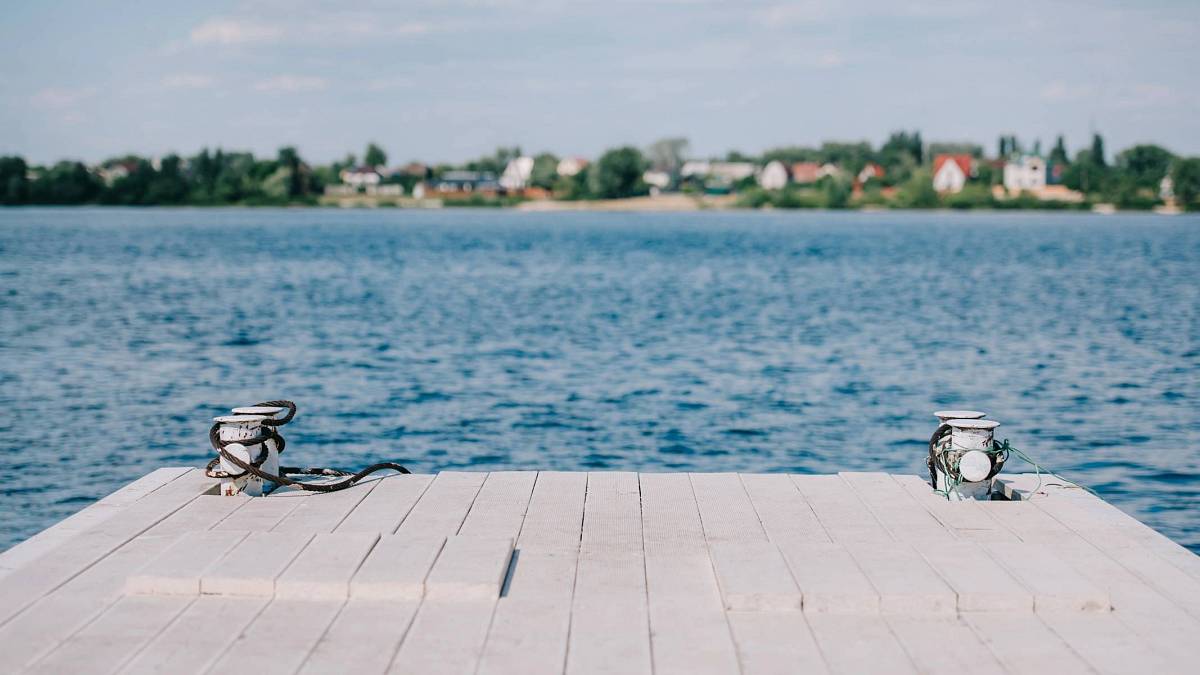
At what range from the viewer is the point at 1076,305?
3431 centimetres

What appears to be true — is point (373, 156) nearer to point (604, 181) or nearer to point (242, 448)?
point (604, 181)

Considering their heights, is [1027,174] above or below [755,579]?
above

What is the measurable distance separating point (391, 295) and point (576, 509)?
31437mm

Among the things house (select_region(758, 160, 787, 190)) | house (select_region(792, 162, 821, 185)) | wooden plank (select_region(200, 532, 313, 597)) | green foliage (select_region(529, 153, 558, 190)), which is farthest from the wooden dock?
green foliage (select_region(529, 153, 558, 190))

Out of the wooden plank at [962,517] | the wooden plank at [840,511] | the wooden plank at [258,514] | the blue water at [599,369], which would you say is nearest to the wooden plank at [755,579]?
the wooden plank at [840,511]

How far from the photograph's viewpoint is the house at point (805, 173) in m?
173

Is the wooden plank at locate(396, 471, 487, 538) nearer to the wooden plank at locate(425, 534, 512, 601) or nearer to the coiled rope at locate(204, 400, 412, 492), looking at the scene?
the wooden plank at locate(425, 534, 512, 601)

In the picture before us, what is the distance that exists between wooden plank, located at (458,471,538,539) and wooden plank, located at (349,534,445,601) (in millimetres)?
402

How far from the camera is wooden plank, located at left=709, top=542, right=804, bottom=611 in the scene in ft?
16.7

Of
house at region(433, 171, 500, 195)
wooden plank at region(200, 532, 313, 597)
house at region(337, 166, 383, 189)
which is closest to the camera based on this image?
wooden plank at region(200, 532, 313, 597)

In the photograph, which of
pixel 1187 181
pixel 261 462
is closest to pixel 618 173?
pixel 1187 181

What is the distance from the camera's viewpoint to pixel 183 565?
5.37m

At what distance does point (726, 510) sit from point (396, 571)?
7.07 ft

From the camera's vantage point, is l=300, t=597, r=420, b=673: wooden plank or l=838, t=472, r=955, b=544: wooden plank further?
l=838, t=472, r=955, b=544: wooden plank
